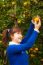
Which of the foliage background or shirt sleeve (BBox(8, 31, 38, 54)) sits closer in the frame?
shirt sleeve (BBox(8, 31, 38, 54))

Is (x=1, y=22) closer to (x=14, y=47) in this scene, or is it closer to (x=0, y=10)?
(x=0, y=10)

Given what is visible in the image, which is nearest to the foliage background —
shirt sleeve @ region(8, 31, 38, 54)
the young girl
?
the young girl

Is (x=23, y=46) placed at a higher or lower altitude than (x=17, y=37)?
lower

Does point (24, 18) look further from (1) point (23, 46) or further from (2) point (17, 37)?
(1) point (23, 46)

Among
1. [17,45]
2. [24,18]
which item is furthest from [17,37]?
[24,18]

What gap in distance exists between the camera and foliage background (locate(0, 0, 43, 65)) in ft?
20.9

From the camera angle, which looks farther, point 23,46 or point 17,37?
point 17,37

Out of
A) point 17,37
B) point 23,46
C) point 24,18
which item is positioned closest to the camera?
point 23,46

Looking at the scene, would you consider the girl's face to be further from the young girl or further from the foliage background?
the foliage background

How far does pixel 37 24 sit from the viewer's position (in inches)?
176

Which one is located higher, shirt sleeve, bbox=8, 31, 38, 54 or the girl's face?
the girl's face

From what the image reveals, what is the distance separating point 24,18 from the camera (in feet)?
20.9

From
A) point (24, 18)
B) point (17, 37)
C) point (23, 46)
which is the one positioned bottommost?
point (23, 46)

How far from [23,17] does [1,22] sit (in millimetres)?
455
